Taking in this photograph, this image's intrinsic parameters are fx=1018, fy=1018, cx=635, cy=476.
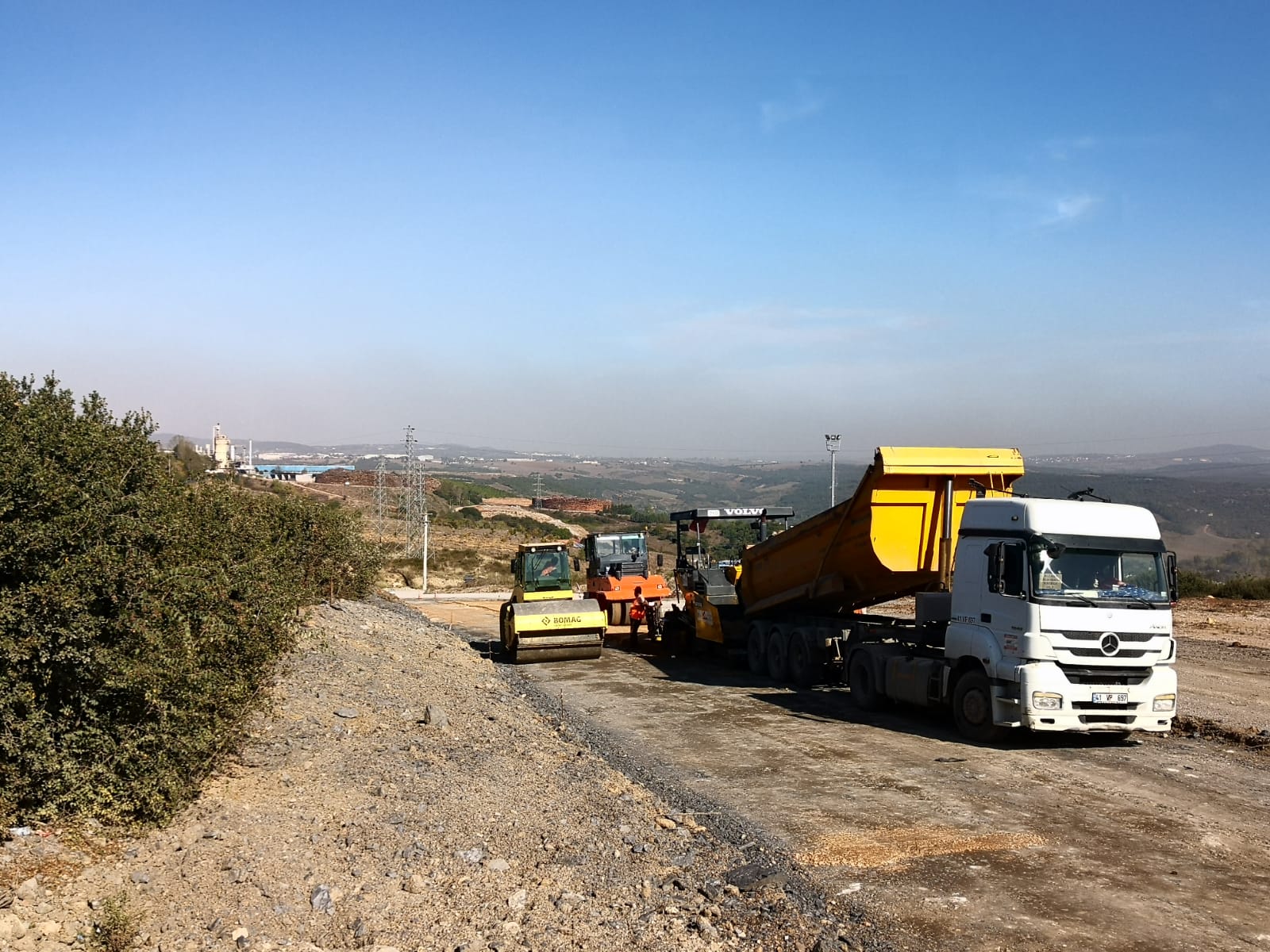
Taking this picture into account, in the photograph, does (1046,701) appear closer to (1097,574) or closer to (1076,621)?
(1076,621)

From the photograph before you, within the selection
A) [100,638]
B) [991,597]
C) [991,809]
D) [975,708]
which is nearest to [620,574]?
[975,708]

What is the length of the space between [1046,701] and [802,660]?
602 centimetres

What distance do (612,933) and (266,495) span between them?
14.9 meters

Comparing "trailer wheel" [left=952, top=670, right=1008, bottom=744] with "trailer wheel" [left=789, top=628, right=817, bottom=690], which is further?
"trailer wheel" [left=789, top=628, right=817, bottom=690]

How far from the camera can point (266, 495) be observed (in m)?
19.5

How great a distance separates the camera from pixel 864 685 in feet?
51.1

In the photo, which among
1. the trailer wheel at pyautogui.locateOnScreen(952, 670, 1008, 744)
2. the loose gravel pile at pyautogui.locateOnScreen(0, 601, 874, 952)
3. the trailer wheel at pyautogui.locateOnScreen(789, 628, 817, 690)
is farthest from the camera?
the trailer wheel at pyautogui.locateOnScreen(789, 628, 817, 690)

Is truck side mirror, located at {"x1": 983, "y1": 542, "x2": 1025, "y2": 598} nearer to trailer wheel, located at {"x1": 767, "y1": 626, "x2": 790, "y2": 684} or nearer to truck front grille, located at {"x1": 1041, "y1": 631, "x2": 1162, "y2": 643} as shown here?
truck front grille, located at {"x1": 1041, "y1": 631, "x2": 1162, "y2": 643}

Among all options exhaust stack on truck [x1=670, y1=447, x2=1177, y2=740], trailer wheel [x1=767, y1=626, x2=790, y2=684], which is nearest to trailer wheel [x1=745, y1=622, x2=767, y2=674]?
trailer wheel [x1=767, y1=626, x2=790, y2=684]

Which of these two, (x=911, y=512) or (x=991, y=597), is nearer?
(x=991, y=597)

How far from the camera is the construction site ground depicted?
7.13m

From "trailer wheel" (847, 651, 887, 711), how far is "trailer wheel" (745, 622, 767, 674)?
10.9 feet

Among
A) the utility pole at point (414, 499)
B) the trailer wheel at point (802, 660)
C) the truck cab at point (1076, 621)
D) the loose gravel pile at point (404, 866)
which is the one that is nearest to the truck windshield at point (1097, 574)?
the truck cab at point (1076, 621)

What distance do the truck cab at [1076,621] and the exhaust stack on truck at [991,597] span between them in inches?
0.6
